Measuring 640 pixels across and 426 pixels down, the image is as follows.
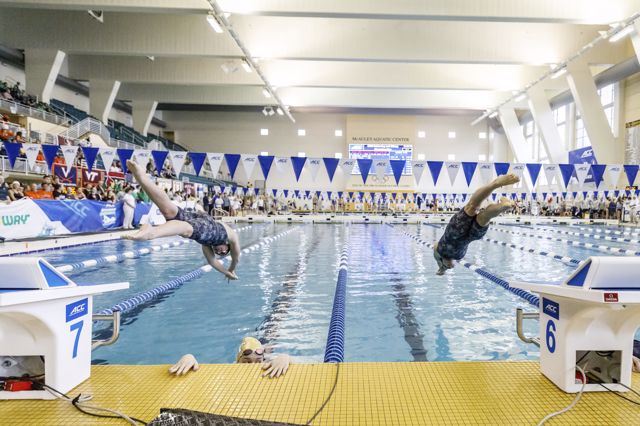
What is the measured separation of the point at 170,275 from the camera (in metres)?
6.39

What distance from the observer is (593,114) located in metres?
16.9

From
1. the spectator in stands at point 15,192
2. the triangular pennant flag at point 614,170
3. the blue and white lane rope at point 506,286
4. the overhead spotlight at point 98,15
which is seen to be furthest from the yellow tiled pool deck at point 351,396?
the overhead spotlight at point 98,15

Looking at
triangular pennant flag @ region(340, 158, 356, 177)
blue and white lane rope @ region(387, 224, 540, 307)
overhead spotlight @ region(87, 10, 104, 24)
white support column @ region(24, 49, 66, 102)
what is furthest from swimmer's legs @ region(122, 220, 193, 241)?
white support column @ region(24, 49, 66, 102)

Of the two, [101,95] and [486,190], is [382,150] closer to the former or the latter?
[101,95]

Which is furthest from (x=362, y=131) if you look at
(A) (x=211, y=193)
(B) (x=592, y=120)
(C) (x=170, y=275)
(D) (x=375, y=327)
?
(D) (x=375, y=327)

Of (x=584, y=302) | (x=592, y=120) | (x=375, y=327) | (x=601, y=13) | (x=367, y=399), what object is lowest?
(x=375, y=327)

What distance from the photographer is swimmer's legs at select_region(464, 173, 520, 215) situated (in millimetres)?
2846

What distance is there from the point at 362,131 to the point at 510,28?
16100 mm

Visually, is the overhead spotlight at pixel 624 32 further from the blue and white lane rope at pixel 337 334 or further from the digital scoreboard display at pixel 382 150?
the digital scoreboard display at pixel 382 150

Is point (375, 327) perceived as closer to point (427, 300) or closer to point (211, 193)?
point (427, 300)

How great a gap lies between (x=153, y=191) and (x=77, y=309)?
104 centimetres

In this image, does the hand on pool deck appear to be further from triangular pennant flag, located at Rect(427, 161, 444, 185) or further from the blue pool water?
triangular pennant flag, located at Rect(427, 161, 444, 185)

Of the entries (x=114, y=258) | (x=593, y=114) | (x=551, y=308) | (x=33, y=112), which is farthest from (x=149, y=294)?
(x=593, y=114)

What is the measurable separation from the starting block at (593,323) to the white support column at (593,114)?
17.7 meters
